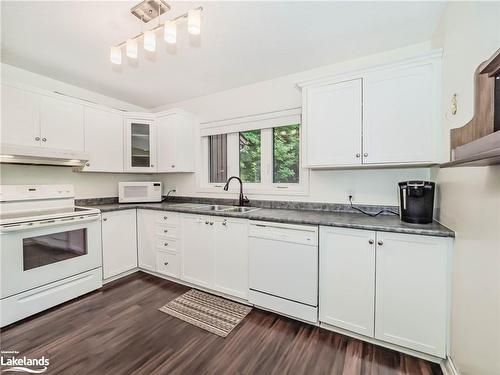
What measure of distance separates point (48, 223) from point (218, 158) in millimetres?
1994

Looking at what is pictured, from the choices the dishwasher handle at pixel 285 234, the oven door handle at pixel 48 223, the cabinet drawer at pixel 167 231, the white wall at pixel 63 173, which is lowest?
the cabinet drawer at pixel 167 231

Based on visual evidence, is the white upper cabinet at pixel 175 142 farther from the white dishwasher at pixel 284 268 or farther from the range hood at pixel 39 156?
the white dishwasher at pixel 284 268

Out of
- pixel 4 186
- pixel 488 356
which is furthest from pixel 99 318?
pixel 488 356

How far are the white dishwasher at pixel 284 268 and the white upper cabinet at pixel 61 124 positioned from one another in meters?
2.33

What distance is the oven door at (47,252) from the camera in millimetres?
1891

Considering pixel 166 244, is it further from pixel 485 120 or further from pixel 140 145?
pixel 485 120

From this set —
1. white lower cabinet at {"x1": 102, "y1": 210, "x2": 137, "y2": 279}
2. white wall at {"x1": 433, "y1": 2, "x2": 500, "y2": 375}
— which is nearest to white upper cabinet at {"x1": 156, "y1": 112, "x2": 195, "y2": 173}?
white lower cabinet at {"x1": 102, "y1": 210, "x2": 137, "y2": 279}

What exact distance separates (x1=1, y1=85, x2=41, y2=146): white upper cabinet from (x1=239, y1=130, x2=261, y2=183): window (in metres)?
2.23

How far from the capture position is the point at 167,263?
276 centimetres

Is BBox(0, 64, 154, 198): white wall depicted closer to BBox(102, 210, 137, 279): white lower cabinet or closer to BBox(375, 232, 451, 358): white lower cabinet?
BBox(102, 210, 137, 279): white lower cabinet

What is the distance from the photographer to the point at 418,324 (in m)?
1.53

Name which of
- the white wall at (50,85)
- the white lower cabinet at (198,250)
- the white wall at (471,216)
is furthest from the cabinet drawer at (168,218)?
the white wall at (471,216)

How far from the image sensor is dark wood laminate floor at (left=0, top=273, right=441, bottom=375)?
1.48 meters

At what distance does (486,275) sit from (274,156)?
6.96 feet
